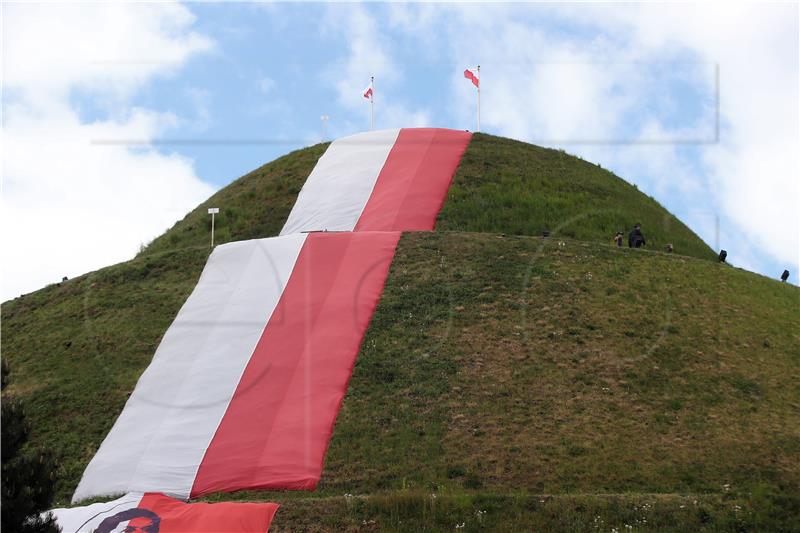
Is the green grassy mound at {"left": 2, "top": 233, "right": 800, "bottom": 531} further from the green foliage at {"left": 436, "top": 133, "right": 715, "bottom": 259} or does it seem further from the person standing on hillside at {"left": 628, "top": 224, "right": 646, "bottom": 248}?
the green foliage at {"left": 436, "top": 133, "right": 715, "bottom": 259}

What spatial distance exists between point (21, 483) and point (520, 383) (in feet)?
39.1

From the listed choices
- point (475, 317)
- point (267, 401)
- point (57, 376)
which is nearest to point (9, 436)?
point (267, 401)

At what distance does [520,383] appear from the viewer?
72.7 ft

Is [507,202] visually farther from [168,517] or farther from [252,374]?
[168,517]

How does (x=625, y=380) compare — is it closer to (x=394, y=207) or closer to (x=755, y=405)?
(x=755, y=405)

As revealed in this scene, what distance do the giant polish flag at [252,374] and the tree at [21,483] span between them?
588 cm

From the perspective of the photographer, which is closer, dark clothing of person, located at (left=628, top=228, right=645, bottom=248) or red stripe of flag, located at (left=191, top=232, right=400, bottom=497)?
red stripe of flag, located at (left=191, top=232, right=400, bottom=497)

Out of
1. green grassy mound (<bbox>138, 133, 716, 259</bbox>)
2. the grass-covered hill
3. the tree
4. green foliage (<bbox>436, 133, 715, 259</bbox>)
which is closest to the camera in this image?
the tree

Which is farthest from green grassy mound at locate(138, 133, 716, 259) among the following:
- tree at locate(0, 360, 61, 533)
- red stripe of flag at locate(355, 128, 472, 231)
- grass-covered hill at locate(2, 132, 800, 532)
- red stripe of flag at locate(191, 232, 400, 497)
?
tree at locate(0, 360, 61, 533)

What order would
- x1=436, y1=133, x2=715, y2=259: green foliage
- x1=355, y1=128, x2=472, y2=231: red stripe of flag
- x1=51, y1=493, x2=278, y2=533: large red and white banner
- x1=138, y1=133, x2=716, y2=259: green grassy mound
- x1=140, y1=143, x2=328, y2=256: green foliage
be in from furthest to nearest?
x1=140, y1=143, x2=328, y2=256: green foliage → x1=138, y1=133, x2=716, y2=259: green grassy mound → x1=436, y1=133, x2=715, y2=259: green foliage → x1=355, y1=128, x2=472, y2=231: red stripe of flag → x1=51, y1=493, x2=278, y2=533: large red and white banner

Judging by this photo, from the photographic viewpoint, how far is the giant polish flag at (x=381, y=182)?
3098 centimetres

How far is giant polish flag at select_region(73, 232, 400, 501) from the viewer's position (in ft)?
66.0

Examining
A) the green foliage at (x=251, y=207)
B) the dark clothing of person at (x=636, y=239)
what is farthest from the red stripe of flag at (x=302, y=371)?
the dark clothing of person at (x=636, y=239)

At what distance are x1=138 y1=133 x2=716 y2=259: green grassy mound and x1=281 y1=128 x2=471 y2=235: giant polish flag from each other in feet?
1.91
